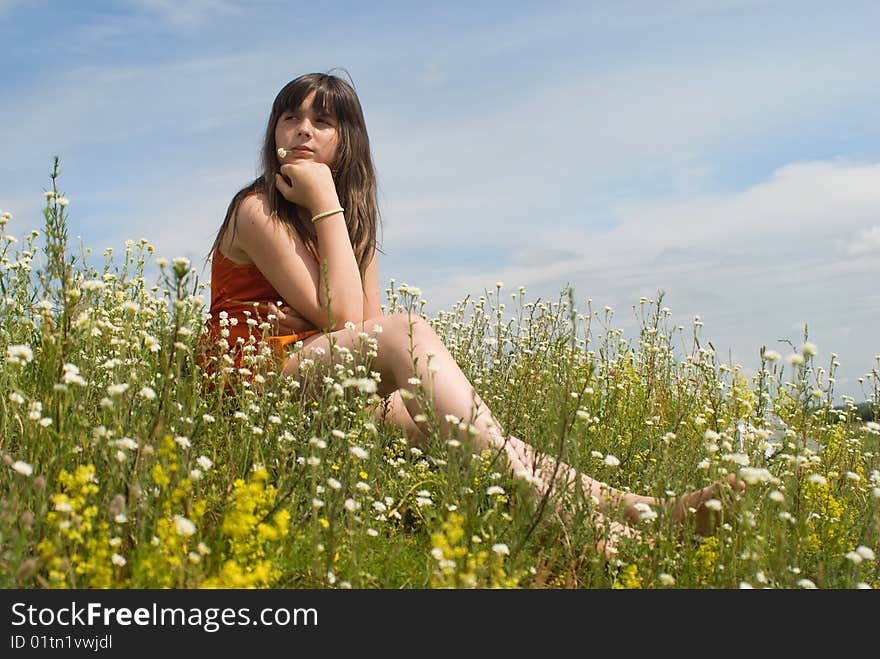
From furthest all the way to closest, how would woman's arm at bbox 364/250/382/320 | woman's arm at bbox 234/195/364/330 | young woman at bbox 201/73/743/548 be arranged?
1. woman's arm at bbox 364/250/382/320
2. woman's arm at bbox 234/195/364/330
3. young woman at bbox 201/73/743/548

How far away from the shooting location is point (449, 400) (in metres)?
3.31

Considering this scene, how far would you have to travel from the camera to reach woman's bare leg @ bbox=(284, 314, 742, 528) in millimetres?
2984

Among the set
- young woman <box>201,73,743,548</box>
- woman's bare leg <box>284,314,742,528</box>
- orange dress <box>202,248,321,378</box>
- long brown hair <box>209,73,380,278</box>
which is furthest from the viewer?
long brown hair <box>209,73,380,278</box>

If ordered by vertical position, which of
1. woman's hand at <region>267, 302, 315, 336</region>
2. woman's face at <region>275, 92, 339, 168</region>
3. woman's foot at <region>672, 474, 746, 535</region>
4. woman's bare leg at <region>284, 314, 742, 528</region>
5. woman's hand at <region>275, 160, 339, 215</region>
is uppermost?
woman's face at <region>275, 92, 339, 168</region>

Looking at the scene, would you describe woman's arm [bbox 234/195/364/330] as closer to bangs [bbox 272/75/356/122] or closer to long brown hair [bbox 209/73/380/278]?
long brown hair [bbox 209/73/380/278]

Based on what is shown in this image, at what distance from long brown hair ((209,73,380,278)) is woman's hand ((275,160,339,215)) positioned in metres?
0.09

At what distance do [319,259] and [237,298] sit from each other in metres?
0.51

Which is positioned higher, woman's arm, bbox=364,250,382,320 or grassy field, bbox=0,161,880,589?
woman's arm, bbox=364,250,382,320

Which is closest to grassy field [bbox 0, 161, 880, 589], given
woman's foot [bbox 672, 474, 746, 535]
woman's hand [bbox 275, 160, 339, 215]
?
woman's foot [bbox 672, 474, 746, 535]

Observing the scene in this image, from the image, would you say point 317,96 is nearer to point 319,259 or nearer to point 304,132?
point 304,132

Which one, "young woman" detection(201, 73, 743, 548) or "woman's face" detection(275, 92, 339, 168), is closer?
"young woman" detection(201, 73, 743, 548)
